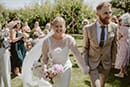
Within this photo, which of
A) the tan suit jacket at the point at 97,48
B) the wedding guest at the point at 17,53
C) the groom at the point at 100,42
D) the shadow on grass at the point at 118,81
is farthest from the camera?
the wedding guest at the point at 17,53

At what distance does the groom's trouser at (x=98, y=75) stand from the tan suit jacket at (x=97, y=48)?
3.0 inches

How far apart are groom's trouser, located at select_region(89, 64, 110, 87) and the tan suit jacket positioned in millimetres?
76

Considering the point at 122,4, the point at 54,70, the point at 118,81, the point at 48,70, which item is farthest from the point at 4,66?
the point at 122,4

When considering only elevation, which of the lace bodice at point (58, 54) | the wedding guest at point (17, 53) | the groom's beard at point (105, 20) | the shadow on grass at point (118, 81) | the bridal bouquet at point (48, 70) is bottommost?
the shadow on grass at point (118, 81)

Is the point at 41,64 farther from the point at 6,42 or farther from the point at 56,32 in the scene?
the point at 6,42

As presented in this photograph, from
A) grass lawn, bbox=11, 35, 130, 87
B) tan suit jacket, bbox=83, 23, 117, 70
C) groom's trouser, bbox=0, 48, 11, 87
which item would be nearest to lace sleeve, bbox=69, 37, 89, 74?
tan suit jacket, bbox=83, 23, 117, 70

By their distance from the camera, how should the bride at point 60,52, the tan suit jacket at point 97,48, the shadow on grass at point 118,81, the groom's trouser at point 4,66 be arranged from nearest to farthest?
the tan suit jacket at point 97,48, the bride at point 60,52, the groom's trouser at point 4,66, the shadow on grass at point 118,81

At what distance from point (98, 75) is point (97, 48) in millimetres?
518

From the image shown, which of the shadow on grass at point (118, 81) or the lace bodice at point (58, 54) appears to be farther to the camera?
the shadow on grass at point (118, 81)

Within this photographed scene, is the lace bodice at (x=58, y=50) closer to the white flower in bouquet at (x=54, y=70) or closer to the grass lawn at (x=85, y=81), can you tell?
the white flower in bouquet at (x=54, y=70)

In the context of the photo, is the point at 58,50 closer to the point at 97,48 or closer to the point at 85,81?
the point at 97,48

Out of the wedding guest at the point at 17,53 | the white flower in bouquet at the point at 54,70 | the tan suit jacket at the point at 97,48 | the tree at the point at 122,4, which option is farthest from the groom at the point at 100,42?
the tree at the point at 122,4

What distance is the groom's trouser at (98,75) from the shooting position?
6.66m

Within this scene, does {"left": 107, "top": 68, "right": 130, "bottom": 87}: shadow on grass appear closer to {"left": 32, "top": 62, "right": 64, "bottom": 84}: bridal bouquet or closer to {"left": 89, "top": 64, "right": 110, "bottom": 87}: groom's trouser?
{"left": 89, "top": 64, "right": 110, "bottom": 87}: groom's trouser
